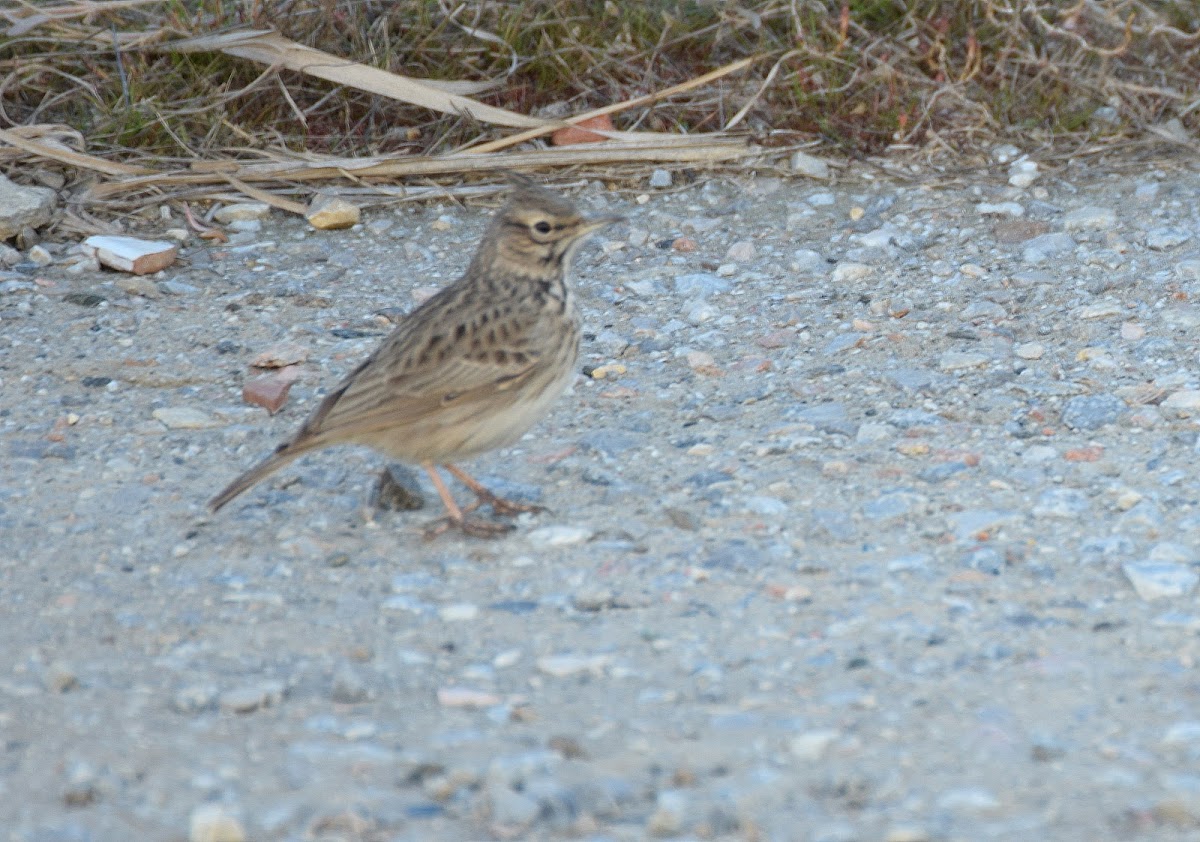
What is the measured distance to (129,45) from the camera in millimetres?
8211

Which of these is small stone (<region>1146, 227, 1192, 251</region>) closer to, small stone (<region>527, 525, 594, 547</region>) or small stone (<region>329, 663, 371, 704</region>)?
small stone (<region>527, 525, 594, 547</region>)

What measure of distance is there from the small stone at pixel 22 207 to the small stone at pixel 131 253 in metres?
0.31

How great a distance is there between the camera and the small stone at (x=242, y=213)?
7.82m

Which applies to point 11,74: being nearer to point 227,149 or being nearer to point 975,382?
point 227,149

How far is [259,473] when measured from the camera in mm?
4816

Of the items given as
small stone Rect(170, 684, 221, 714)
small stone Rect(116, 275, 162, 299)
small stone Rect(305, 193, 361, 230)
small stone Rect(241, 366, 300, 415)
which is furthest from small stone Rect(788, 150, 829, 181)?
small stone Rect(170, 684, 221, 714)

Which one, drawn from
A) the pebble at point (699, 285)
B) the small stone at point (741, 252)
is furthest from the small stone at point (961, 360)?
the small stone at point (741, 252)

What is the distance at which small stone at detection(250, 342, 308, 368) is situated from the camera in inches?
252

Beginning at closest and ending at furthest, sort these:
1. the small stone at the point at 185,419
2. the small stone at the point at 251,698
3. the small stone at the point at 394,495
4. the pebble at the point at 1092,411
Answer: the small stone at the point at 251,698, the small stone at the point at 394,495, the pebble at the point at 1092,411, the small stone at the point at 185,419

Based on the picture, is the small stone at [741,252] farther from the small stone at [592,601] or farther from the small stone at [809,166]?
the small stone at [592,601]

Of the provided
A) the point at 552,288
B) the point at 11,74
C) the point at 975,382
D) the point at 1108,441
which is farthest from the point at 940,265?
the point at 11,74

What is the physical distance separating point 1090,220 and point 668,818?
4.98 m

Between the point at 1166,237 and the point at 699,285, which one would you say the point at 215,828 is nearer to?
the point at 699,285

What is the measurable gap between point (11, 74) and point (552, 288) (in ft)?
13.7
